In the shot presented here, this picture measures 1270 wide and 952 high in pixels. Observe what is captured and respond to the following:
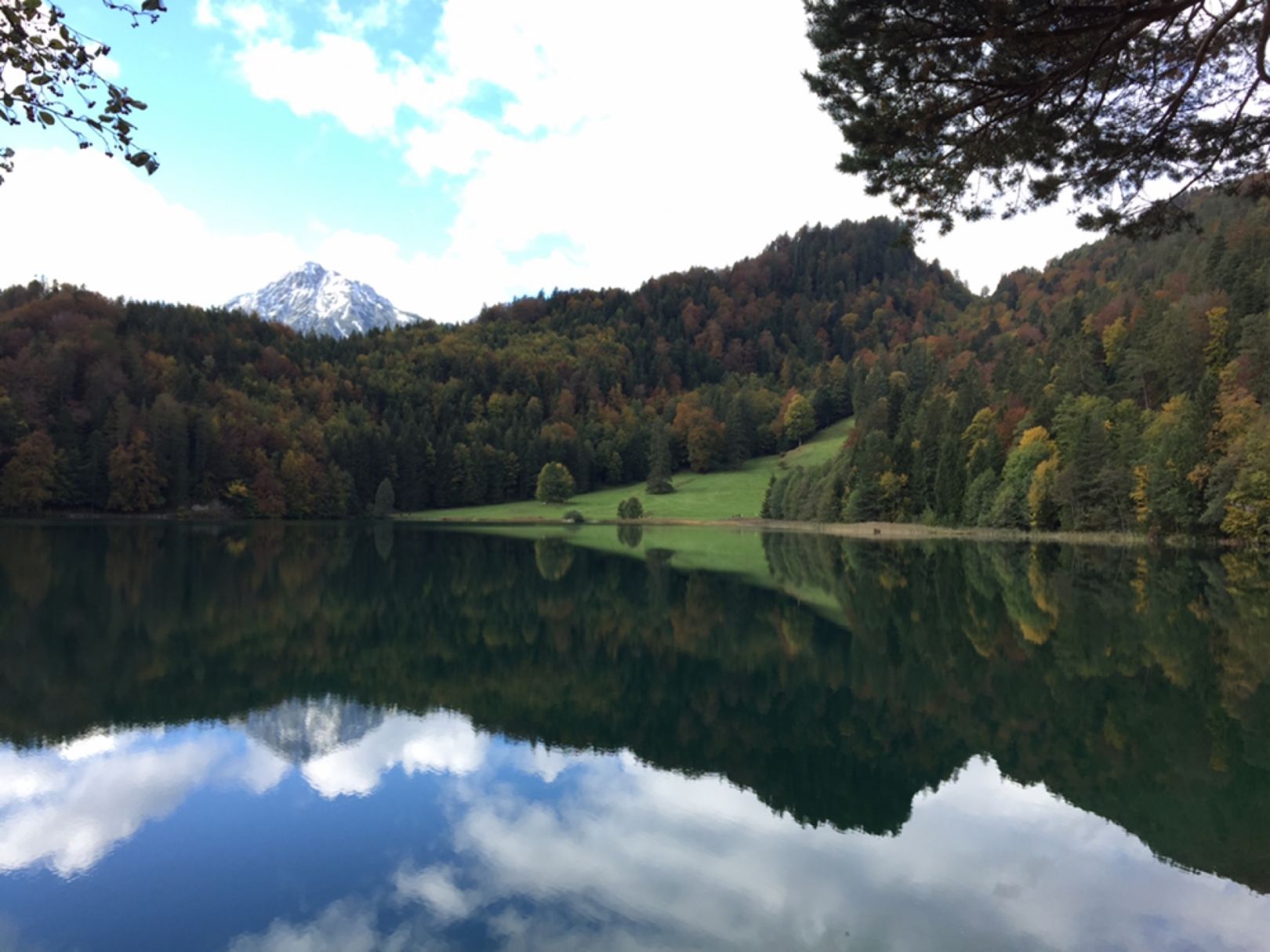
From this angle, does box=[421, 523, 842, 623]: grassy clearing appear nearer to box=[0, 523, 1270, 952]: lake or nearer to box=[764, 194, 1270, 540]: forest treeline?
box=[0, 523, 1270, 952]: lake

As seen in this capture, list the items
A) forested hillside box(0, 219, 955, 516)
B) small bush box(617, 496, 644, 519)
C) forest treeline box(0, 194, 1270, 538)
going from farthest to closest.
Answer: small bush box(617, 496, 644, 519) → forested hillside box(0, 219, 955, 516) → forest treeline box(0, 194, 1270, 538)

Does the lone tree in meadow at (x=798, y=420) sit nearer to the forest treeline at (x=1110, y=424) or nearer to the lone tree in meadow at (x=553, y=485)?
the forest treeline at (x=1110, y=424)

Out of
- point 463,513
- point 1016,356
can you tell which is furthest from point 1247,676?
point 463,513

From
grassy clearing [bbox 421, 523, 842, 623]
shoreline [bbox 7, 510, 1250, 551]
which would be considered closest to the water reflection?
grassy clearing [bbox 421, 523, 842, 623]

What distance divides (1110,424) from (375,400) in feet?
337

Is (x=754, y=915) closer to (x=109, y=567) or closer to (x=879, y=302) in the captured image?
(x=109, y=567)

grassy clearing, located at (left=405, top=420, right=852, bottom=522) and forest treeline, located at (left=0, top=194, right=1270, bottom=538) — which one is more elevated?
forest treeline, located at (left=0, top=194, right=1270, bottom=538)

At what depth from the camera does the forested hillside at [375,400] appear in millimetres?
92750

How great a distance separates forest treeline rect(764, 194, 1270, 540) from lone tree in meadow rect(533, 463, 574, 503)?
101 ft

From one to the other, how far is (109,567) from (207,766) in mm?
30110

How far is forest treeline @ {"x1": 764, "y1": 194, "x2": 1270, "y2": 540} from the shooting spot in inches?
2046

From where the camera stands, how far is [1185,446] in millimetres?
51938

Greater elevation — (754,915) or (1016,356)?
(1016,356)

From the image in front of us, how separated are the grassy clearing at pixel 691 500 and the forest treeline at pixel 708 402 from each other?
13.0 feet
